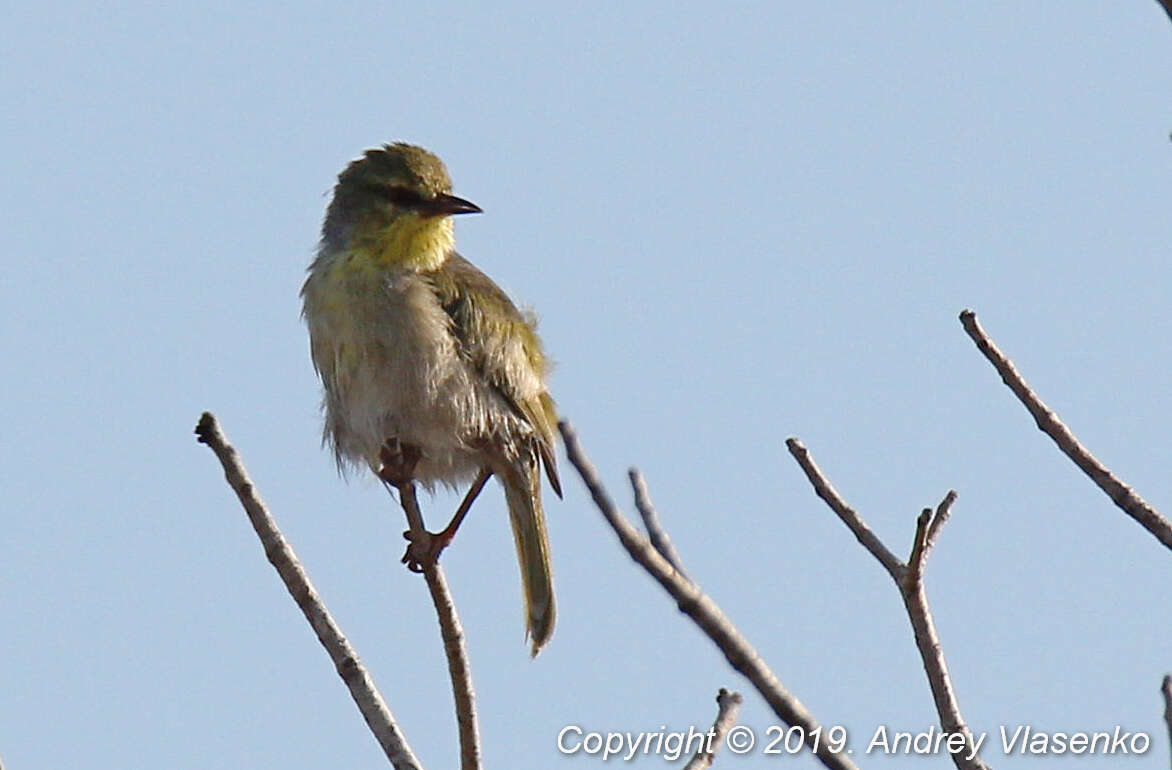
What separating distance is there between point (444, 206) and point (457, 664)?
2872 mm

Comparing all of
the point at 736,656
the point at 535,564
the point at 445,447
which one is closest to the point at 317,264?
the point at 445,447

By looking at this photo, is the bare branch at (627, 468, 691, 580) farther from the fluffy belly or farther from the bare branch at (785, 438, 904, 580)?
the fluffy belly

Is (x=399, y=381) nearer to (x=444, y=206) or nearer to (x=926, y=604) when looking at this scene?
(x=444, y=206)

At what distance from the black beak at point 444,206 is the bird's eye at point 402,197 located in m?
0.04


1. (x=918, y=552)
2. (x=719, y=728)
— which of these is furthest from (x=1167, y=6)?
(x=719, y=728)

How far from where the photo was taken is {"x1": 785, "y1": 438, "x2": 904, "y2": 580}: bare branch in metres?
3.95

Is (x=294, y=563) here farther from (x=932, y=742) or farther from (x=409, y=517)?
(x=932, y=742)

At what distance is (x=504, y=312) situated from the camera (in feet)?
22.7

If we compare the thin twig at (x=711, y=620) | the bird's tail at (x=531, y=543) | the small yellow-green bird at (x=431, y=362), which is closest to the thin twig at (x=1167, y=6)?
the thin twig at (x=711, y=620)

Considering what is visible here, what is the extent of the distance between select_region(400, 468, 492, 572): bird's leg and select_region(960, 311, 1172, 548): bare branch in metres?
1.66

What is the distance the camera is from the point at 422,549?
480cm

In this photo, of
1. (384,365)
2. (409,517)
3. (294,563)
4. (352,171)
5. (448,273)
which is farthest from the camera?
(352,171)

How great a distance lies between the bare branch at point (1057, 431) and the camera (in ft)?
12.7

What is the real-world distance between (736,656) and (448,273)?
13.8 ft
